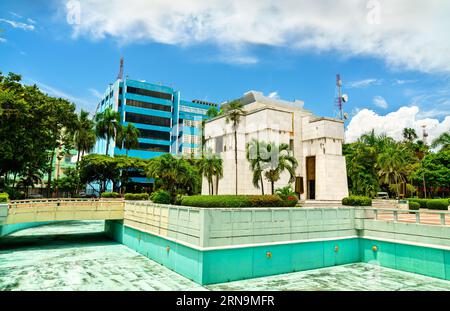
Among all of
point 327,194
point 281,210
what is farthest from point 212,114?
point 281,210

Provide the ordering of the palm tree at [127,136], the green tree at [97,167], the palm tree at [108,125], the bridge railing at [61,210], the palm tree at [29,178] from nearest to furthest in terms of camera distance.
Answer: the bridge railing at [61,210] < the green tree at [97,167] < the palm tree at [29,178] < the palm tree at [108,125] < the palm tree at [127,136]

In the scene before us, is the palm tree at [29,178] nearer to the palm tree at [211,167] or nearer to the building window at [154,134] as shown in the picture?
the building window at [154,134]

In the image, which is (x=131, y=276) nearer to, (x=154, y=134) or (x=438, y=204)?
(x=438, y=204)

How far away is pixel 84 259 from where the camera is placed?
77.5 feet

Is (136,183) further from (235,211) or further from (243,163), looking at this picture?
(235,211)

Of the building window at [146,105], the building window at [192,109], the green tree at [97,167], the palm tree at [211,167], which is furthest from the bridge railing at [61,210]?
the building window at [192,109]

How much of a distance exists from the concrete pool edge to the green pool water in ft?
1.53

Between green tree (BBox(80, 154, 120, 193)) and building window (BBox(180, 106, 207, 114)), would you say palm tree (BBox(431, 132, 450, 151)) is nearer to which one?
green tree (BBox(80, 154, 120, 193))

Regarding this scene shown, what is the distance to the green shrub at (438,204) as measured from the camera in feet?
111

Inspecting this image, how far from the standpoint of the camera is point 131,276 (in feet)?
62.2

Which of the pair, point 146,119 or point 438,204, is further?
point 146,119

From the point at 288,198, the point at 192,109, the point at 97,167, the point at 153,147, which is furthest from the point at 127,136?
the point at 288,198

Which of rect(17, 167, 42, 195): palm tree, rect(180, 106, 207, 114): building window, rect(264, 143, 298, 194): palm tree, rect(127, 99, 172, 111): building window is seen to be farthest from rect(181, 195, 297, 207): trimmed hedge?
rect(180, 106, 207, 114): building window

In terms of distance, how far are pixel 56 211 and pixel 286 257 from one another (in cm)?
2189
